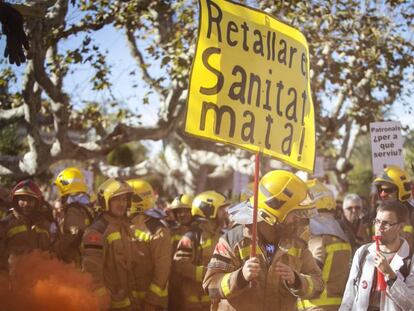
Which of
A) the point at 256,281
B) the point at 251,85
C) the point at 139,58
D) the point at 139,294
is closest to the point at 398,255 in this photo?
the point at 256,281

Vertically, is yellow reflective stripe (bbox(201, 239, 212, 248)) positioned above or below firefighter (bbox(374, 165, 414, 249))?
below

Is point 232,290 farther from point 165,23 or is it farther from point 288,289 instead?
point 165,23

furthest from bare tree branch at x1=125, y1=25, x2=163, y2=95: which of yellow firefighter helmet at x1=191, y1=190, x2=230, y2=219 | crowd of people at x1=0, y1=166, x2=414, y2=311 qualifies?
yellow firefighter helmet at x1=191, y1=190, x2=230, y2=219

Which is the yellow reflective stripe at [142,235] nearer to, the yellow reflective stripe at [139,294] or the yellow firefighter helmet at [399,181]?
the yellow reflective stripe at [139,294]

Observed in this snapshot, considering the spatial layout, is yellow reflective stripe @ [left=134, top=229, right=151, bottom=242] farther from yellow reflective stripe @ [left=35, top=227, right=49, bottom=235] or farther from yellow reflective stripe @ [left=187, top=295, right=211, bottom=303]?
yellow reflective stripe @ [left=187, top=295, right=211, bottom=303]

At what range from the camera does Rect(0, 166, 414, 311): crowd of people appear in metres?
4.46

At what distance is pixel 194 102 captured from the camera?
13.9 feet

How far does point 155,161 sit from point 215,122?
18822 mm

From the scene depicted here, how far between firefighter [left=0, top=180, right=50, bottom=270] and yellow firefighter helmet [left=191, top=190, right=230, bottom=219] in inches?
73.7

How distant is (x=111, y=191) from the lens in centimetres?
658

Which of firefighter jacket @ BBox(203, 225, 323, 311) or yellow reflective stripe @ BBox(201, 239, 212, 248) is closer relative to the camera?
firefighter jacket @ BBox(203, 225, 323, 311)

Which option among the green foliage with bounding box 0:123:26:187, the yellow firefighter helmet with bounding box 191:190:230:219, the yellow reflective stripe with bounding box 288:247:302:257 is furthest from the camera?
the green foliage with bounding box 0:123:26:187

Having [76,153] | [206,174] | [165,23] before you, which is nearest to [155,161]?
[206,174]

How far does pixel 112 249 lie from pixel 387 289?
2735mm
